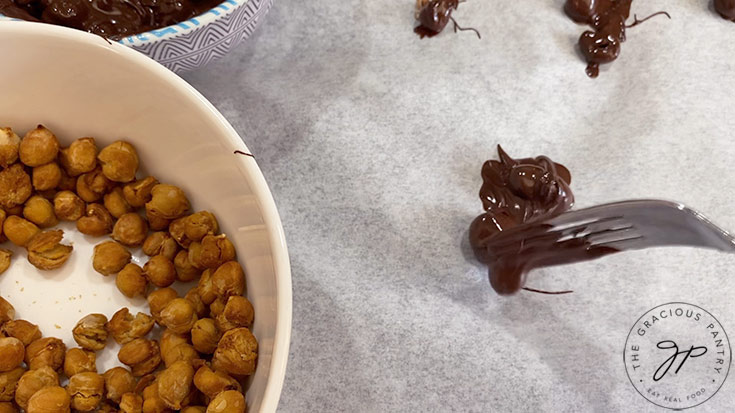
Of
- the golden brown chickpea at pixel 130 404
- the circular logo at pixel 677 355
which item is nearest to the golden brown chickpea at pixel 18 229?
the golden brown chickpea at pixel 130 404

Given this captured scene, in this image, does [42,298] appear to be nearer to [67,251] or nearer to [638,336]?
[67,251]

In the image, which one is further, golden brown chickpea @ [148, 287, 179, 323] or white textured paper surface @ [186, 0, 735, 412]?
white textured paper surface @ [186, 0, 735, 412]

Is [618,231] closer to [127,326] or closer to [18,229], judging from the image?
[127,326]

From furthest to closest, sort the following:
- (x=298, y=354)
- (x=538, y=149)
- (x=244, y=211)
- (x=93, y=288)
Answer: (x=538, y=149) → (x=298, y=354) → (x=93, y=288) → (x=244, y=211)

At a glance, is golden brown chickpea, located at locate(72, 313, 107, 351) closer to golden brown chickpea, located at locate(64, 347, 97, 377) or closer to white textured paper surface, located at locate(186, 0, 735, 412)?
golden brown chickpea, located at locate(64, 347, 97, 377)

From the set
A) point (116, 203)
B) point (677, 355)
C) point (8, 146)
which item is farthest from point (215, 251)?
point (677, 355)

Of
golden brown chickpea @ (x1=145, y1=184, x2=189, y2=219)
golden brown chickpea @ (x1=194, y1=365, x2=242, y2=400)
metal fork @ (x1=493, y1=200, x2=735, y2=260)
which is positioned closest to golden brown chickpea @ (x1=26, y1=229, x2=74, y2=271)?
golden brown chickpea @ (x1=145, y1=184, x2=189, y2=219)

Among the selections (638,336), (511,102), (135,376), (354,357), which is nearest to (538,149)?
(511,102)

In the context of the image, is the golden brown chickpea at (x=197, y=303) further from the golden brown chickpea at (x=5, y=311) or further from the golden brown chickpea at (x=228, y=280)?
the golden brown chickpea at (x=5, y=311)
